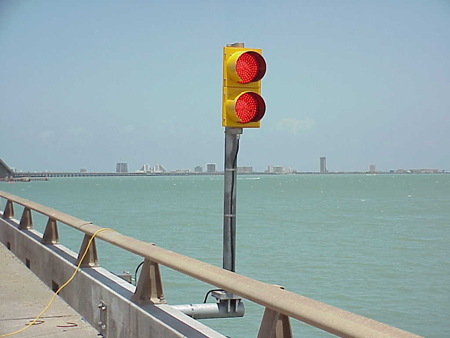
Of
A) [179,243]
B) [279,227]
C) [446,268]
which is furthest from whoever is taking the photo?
[279,227]

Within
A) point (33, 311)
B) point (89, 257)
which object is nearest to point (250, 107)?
point (89, 257)

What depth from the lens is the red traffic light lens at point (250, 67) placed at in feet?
19.7

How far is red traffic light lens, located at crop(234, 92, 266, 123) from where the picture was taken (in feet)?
19.5

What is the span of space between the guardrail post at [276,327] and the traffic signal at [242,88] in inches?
95.8

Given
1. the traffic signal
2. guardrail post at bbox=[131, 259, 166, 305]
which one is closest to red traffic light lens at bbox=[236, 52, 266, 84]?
the traffic signal

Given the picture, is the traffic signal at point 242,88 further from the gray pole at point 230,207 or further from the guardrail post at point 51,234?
the guardrail post at point 51,234

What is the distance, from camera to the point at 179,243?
40531mm

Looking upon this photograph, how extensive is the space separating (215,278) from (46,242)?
21.1 feet

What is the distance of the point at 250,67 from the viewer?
6074 mm

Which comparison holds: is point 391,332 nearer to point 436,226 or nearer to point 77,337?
point 77,337

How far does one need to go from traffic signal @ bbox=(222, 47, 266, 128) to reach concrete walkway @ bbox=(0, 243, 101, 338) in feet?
8.86

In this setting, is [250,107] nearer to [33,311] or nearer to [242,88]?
[242,88]

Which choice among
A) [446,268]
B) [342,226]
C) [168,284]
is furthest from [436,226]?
[168,284]

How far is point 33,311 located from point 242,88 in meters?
3.92
